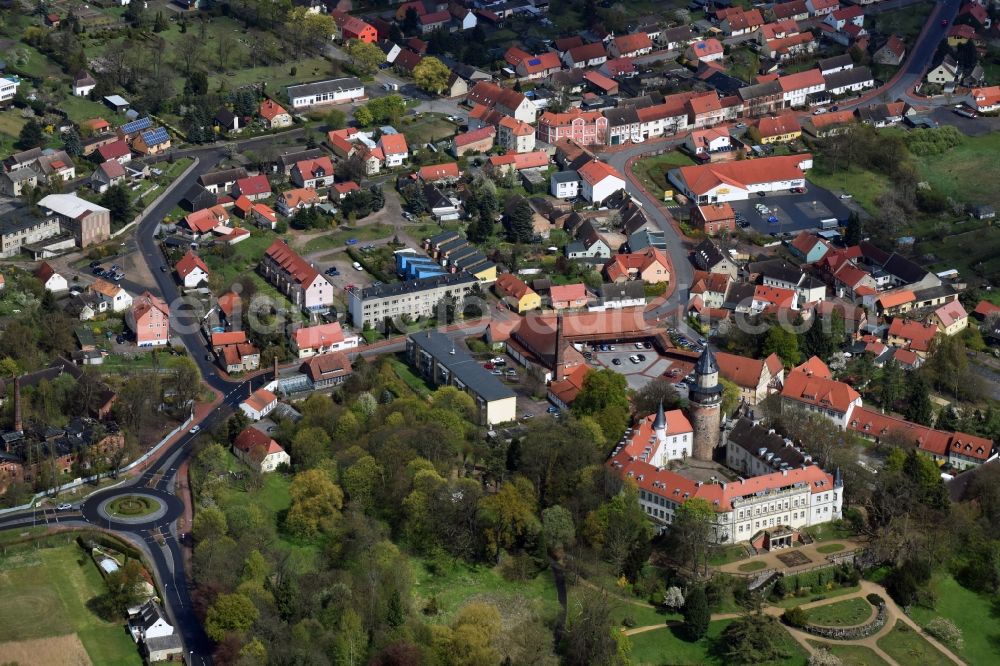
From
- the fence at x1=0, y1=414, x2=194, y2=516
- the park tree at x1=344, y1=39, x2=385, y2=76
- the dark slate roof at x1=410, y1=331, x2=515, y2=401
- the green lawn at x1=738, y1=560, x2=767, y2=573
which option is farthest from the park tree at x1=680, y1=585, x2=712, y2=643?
the park tree at x1=344, y1=39, x2=385, y2=76

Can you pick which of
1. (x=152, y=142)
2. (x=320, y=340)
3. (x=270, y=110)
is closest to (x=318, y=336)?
(x=320, y=340)

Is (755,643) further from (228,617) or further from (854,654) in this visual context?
(228,617)

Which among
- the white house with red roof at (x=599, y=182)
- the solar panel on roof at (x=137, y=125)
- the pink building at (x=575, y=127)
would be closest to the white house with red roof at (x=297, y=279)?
the white house with red roof at (x=599, y=182)

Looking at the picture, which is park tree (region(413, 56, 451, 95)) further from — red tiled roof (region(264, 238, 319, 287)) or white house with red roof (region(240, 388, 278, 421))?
white house with red roof (region(240, 388, 278, 421))

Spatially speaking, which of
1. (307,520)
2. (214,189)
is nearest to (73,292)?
(214,189)

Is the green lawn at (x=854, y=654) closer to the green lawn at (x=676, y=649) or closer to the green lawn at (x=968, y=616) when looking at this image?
the green lawn at (x=676, y=649)

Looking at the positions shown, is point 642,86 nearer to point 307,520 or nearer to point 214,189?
point 214,189

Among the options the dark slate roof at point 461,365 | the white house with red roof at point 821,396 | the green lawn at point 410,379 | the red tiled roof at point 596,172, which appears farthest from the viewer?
the red tiled roof at point 596,172
